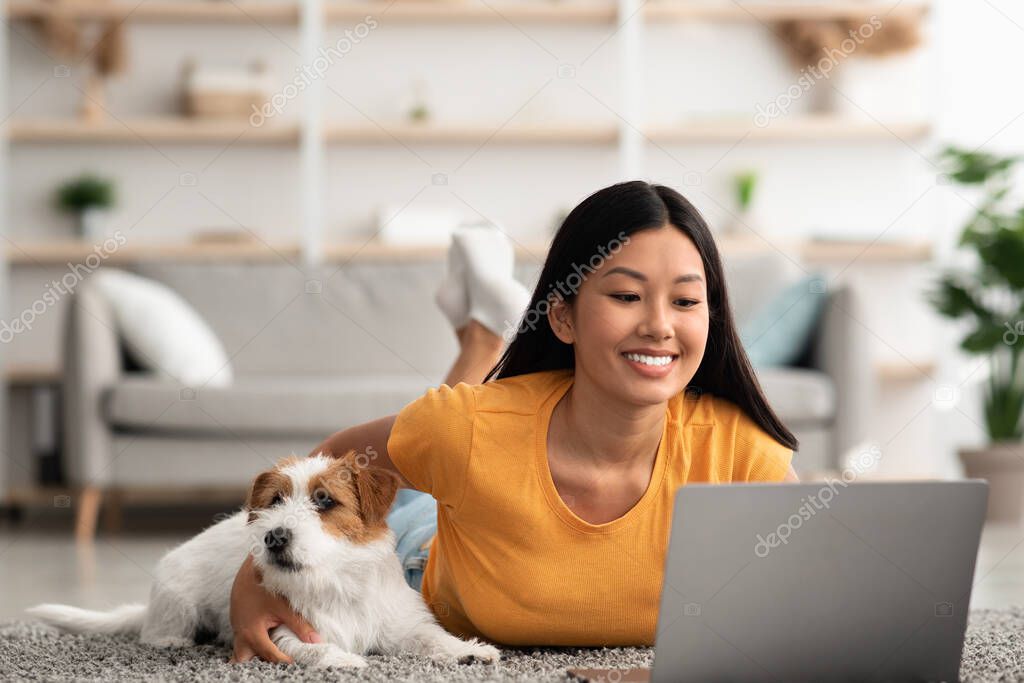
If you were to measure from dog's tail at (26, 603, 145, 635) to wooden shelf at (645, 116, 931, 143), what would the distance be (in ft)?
11.1

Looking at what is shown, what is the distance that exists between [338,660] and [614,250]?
24.9 inches

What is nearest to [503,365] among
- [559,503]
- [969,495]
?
[559,503]

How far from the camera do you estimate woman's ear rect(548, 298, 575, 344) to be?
5.24 ft

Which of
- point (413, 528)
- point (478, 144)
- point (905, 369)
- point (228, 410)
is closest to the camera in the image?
point (413, 528)

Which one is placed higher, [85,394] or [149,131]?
[149,131]

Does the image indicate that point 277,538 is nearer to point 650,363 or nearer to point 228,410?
point 650,363

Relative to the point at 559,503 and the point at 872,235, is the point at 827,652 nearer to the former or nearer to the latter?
the point at 559,503

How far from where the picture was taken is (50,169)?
4785 mm

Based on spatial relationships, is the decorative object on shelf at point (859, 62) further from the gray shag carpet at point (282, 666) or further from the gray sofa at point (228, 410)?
the gray shag carpet at point (282, 666)

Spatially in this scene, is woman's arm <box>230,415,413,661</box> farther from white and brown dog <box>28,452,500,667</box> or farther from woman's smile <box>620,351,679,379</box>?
woman's smile <box>620,351,679,379</box>

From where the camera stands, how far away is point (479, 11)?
4734 millimetres

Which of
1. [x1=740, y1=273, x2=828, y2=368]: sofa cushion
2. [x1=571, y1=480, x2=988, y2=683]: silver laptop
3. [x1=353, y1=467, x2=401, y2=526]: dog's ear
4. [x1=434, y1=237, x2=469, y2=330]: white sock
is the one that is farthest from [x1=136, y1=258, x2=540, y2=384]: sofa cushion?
[x1=571, y1=480, x2=988, y2=683]: silver laptop

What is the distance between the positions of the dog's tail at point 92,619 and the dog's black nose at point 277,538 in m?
0.47

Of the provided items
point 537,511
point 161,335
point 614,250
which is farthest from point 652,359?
point 161,335
